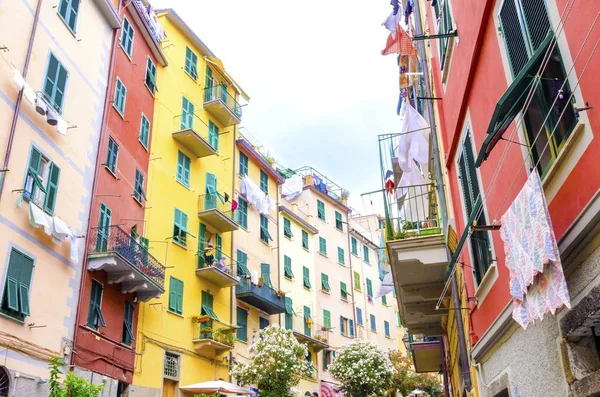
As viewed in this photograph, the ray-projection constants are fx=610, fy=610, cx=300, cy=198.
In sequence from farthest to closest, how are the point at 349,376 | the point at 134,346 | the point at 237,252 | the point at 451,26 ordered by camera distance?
the point at 349,376 < the point at 237,252 < the point at 134,346 < the point at 451,26

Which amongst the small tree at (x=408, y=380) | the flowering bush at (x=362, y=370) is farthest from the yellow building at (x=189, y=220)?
the small tree at (x=408, y=380)

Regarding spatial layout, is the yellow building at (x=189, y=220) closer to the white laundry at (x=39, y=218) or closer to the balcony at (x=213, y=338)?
the balcony at (x=213, y=338)

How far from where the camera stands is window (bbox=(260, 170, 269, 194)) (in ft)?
114

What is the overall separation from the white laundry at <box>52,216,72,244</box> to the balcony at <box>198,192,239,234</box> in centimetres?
1007

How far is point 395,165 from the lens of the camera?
17219mm

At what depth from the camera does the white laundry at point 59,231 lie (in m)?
16.2

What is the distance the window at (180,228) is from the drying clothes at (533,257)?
19.9 meters

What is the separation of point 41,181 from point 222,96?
48.6 ft

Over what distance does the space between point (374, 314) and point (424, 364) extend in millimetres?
21385

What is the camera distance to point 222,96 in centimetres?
2984

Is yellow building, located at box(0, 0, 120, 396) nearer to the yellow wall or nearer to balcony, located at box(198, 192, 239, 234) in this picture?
the yellow wall

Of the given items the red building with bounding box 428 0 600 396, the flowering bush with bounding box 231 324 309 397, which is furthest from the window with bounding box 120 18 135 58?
the red building with bounding box 428 0 600 396

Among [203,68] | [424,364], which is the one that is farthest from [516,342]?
[203,68]

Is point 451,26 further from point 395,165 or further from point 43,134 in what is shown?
point 43,134
